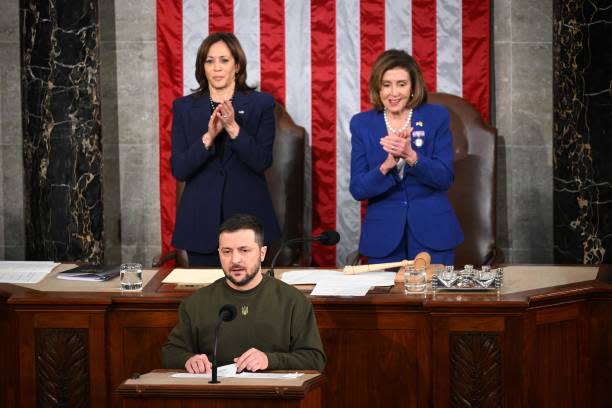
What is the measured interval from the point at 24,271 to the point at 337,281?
65.2 inches

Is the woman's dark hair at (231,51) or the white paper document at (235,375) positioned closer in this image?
the white paper document at (235,375)

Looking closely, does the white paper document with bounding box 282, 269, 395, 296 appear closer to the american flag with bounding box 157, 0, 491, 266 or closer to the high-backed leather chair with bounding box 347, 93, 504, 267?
the high-backed leather chair with bounding box 347, 93, 504, 267

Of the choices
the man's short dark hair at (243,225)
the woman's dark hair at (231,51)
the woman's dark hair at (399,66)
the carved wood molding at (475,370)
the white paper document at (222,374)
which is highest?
the woman's dark hair at (231,51)

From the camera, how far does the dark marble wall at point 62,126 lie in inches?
281

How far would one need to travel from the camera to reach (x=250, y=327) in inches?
168

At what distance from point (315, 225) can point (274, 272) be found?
187cm

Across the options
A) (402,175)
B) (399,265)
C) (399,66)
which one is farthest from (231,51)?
(399,265)

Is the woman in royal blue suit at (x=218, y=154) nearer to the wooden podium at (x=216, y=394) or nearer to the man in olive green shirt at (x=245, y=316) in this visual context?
the man in olive green shirt at (x=245, y=316)

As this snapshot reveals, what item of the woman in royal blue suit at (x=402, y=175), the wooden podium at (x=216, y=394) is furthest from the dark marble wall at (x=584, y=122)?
the wooden podium at (x=216, y=394)

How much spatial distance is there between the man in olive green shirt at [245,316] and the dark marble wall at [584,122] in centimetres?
318

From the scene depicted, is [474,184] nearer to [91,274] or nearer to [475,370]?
[475,370]

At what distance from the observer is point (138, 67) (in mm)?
7461

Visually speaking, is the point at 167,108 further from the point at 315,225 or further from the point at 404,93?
the point at 404,93

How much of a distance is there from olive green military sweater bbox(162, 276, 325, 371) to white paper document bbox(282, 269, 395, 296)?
0.74m
